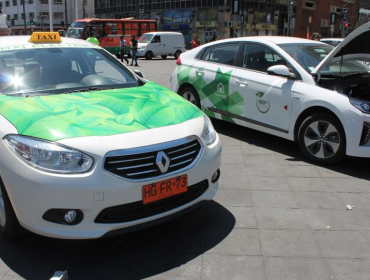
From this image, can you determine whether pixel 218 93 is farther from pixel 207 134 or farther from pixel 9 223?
pixel 9 223

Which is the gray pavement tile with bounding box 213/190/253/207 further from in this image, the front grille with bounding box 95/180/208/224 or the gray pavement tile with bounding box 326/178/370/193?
the gray pavement tile with bounding box 326/178/370/193

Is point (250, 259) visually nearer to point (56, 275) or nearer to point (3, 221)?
point (56, 275)

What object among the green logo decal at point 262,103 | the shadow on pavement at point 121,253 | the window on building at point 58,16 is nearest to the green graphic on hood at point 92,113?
the shadow on pavement at point 121,253

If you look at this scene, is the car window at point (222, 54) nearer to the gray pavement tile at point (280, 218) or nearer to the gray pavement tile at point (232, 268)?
the gray pavement tile at point (280, 218)

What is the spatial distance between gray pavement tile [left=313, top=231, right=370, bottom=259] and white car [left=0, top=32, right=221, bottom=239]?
104cm

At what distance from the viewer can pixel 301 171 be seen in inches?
198

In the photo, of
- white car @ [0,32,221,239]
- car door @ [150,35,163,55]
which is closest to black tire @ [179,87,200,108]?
white car @ [0,32,221,239]

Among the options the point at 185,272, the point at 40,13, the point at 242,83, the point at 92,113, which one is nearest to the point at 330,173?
the point at 242,83

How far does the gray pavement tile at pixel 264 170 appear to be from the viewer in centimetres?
496

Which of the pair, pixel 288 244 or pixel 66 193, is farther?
pixel 288 244

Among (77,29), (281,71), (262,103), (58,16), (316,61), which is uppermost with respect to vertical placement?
(58,16)

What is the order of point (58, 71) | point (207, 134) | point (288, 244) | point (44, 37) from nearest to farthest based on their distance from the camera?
point (288, 244) < point (207, 134) < point (58, 71) < point (44, 37)

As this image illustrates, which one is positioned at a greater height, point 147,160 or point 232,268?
point 147,160

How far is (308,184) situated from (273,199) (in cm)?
67
